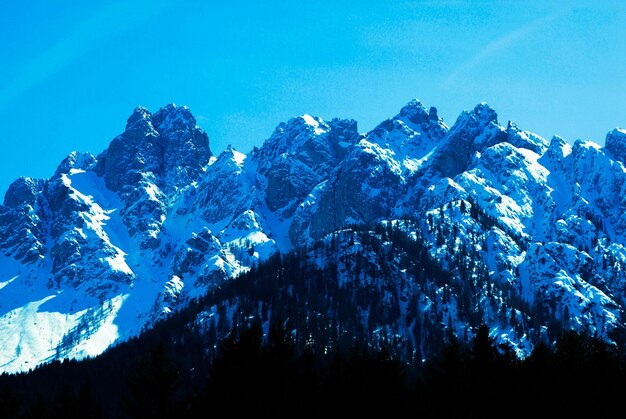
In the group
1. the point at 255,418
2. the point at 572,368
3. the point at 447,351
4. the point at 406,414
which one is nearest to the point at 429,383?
the point at 447,351

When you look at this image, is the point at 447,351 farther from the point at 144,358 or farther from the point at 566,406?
the point at 144,358

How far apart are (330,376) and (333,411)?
18.7ft

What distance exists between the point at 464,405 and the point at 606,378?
15.9 m

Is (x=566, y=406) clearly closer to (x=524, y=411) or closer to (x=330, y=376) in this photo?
(x=524, y=411)

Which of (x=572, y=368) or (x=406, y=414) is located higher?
(x=572, y=368)

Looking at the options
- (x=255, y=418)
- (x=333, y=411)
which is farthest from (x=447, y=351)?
(x=255, y=418)

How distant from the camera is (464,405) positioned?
213 feet

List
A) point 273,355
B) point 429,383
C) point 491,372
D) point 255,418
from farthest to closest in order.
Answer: point 429,383
point 491,372
point 273,355
point 255,418

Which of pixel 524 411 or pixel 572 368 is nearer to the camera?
pixel 524 411

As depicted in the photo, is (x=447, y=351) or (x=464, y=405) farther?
(x=447, y=351)

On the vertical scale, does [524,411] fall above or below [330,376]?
below

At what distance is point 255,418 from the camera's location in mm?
57125

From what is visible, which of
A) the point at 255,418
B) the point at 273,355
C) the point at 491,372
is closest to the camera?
the point at 255,418

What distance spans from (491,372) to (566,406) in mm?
6450
